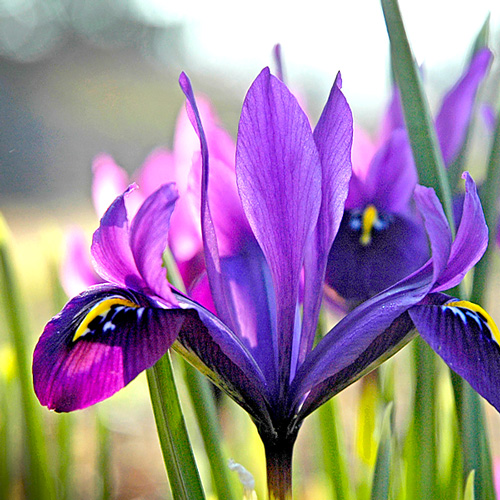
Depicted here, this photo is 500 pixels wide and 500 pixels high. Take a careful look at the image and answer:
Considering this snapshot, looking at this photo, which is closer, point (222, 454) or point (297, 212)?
point (297, 212)

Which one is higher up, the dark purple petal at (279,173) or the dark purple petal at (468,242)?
the dark purple petal at (279,173)

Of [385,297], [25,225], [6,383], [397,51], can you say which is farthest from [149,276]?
[25,225]

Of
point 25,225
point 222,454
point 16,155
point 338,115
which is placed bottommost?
point 222,454

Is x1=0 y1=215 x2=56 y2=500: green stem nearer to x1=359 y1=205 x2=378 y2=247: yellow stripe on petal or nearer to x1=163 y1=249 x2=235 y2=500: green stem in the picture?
x1=163 y1=249 x2=235 y2=500: green stem

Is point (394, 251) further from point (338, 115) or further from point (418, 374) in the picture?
point (338, 115)

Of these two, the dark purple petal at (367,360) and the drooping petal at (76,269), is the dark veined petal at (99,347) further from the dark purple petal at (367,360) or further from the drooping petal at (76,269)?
the drooping petal at (76,269)

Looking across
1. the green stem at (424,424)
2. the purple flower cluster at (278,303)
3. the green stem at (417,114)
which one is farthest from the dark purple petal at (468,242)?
the green stem at (424,424)
